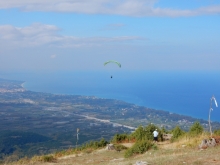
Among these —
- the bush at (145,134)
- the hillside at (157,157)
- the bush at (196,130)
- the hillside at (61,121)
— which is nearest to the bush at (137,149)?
the hillside at (157,157)

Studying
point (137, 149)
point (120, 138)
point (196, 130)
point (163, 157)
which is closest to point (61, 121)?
point (120, 138)

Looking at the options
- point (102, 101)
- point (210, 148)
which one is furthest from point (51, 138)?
point (102, 101)

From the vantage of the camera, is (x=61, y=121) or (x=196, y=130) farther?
(x=61, y=121)

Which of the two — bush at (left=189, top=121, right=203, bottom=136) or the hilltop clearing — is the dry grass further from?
bush at (left=189, top=121, right=203, bottom=136)

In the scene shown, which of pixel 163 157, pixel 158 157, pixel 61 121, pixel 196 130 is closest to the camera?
pixel 163 157

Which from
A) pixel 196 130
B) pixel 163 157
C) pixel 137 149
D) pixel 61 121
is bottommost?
pixel 61 121

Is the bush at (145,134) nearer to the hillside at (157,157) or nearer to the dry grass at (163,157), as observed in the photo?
the hillside at (157,157)

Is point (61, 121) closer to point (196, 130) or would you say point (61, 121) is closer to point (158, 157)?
point (196, 130)

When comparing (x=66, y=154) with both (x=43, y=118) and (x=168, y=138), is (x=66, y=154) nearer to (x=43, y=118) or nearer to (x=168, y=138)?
(x=168, y=138)
